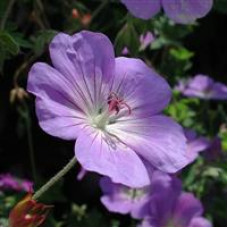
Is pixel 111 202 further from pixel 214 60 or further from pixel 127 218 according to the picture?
pixel 214 60

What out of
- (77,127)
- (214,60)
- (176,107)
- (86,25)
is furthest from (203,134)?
(77,127)

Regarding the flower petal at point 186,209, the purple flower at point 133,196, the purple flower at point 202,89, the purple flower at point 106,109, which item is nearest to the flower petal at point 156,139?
the purple flower at point 106,109

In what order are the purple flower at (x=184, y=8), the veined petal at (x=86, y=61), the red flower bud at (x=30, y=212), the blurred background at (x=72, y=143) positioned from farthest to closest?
the blurred background at (x=72, y=143) < the purple flower at (x=184, y=8) < the veined petal at (x=86, y=61) < the red flower bud at (x=30, y=212)

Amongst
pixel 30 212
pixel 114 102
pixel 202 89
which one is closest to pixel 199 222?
pixel 202 89

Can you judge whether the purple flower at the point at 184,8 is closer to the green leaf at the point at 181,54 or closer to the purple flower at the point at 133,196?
the purple flower at the point at 133,196

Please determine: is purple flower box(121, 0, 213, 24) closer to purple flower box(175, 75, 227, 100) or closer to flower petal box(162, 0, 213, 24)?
flower petal box(162, 0, 213, 24)

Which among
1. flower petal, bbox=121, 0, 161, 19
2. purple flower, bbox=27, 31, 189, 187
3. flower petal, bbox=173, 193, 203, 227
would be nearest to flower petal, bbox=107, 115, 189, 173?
purple flower, bbox=27, 31, 189, 187

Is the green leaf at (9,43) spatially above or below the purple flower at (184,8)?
above
